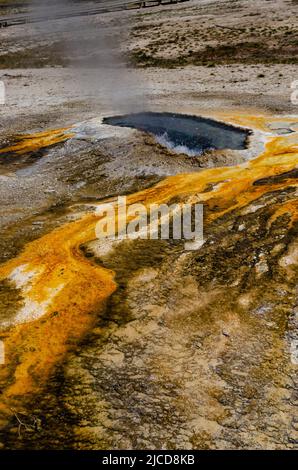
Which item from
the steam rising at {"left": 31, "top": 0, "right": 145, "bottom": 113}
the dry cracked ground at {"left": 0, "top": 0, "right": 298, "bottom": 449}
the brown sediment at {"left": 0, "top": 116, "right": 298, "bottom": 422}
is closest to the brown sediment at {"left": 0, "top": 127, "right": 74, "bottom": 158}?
the dry cracked ground at {"left": 0, "top": 0, "right": 298, "bottom": 449}

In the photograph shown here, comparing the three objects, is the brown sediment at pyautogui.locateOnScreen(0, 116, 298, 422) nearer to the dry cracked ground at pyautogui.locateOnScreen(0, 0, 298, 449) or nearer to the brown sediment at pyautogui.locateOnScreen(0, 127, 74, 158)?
the dry cracked ground at pyautogui.locateOnScreen(0, 0, 298, 449)

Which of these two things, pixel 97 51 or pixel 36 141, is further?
pixel 97 51

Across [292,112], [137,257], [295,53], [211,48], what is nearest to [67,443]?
[137,257]

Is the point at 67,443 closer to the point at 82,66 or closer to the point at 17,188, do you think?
the point at 17,188

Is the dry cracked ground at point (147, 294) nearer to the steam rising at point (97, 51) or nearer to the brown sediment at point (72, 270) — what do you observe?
the brown sediment at point (72, 270)

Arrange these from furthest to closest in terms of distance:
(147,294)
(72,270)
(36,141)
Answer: (36,141) → (72,270) → (147,294)

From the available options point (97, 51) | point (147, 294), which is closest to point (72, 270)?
point (147, 294)

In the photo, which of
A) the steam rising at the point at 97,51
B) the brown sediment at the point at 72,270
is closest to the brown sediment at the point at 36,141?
the steam rising at the point at 97,51

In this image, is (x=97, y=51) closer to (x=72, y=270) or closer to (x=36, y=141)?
(x=36, y=141)
